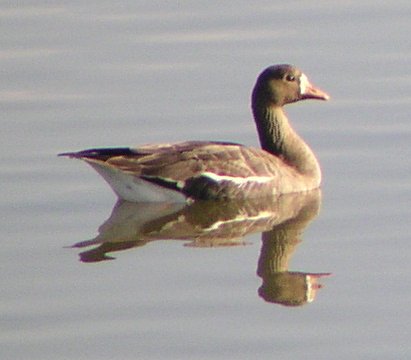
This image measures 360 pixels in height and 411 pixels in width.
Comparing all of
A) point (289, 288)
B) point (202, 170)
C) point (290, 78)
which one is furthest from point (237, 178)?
point (289, 288)

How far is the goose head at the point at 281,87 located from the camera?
632 inches

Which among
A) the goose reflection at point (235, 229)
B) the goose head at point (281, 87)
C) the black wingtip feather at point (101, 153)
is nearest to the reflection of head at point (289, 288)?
the goose reflection at point (235, 229)

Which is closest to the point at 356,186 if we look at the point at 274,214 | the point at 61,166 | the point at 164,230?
the point at 274,214

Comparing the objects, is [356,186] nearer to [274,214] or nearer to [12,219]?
[274,214]

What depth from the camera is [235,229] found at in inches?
561

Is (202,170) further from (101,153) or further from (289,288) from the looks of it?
(289,288)

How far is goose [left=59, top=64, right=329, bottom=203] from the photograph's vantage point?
15.0 metres

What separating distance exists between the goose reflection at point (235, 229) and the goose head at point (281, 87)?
1.09m

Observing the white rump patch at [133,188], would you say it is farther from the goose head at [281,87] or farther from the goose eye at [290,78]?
the goose eye at [290,78]

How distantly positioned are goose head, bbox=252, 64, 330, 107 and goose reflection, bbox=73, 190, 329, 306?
1089 mm

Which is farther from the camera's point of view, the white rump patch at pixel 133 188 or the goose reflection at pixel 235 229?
the white rump patch at pixel 133 188

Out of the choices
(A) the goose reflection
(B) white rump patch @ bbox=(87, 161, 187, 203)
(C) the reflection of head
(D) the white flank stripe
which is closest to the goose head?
(D) the white flank stripe

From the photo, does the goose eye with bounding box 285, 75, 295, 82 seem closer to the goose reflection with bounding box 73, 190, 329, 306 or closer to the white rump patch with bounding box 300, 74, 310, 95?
the white rump patch with bounding box 300, 74, 310, 95

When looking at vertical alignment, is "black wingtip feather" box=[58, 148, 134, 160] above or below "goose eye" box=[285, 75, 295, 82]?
below
